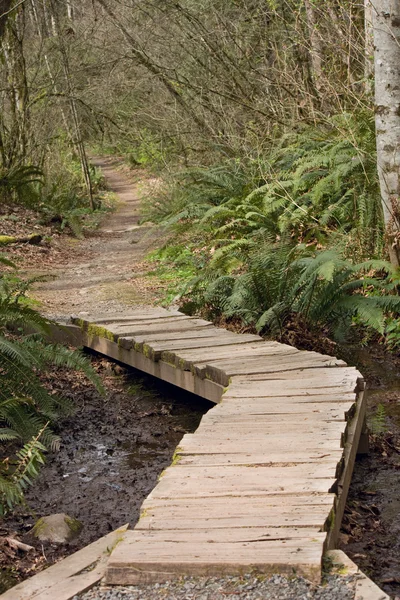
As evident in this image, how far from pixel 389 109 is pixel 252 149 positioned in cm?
505

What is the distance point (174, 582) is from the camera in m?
2.94

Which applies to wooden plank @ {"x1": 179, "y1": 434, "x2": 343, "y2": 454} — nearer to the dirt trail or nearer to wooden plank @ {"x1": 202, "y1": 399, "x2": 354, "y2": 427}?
wooden plank @ {"x1": 202, "y1": 399, "x2": 354, "y2": 427}

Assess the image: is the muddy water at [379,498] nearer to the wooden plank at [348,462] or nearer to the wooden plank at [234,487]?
the wooden plank at [348,462]

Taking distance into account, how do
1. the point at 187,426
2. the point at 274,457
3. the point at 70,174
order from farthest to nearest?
the point at 70,174
the point at 187,426
the point at 274,457

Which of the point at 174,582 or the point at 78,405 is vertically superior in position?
the point at 174,582

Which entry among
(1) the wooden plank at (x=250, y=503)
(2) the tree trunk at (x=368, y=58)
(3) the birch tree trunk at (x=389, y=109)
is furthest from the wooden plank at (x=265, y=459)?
(2) the tree trunk at (x=368, y=58)

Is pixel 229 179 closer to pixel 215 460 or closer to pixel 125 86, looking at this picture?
pixel 125 86

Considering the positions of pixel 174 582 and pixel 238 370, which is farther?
pixel 238 370

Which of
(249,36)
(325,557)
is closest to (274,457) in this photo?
(325,557)

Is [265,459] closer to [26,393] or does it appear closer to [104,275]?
[26,393]

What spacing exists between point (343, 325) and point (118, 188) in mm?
20840

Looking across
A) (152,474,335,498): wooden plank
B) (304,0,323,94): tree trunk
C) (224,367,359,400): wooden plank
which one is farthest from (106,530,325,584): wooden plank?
(304,0,323,94): tree trunk

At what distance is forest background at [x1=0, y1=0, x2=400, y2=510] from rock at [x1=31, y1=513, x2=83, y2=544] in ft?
3.30

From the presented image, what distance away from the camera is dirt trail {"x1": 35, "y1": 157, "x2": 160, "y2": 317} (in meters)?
9.37
